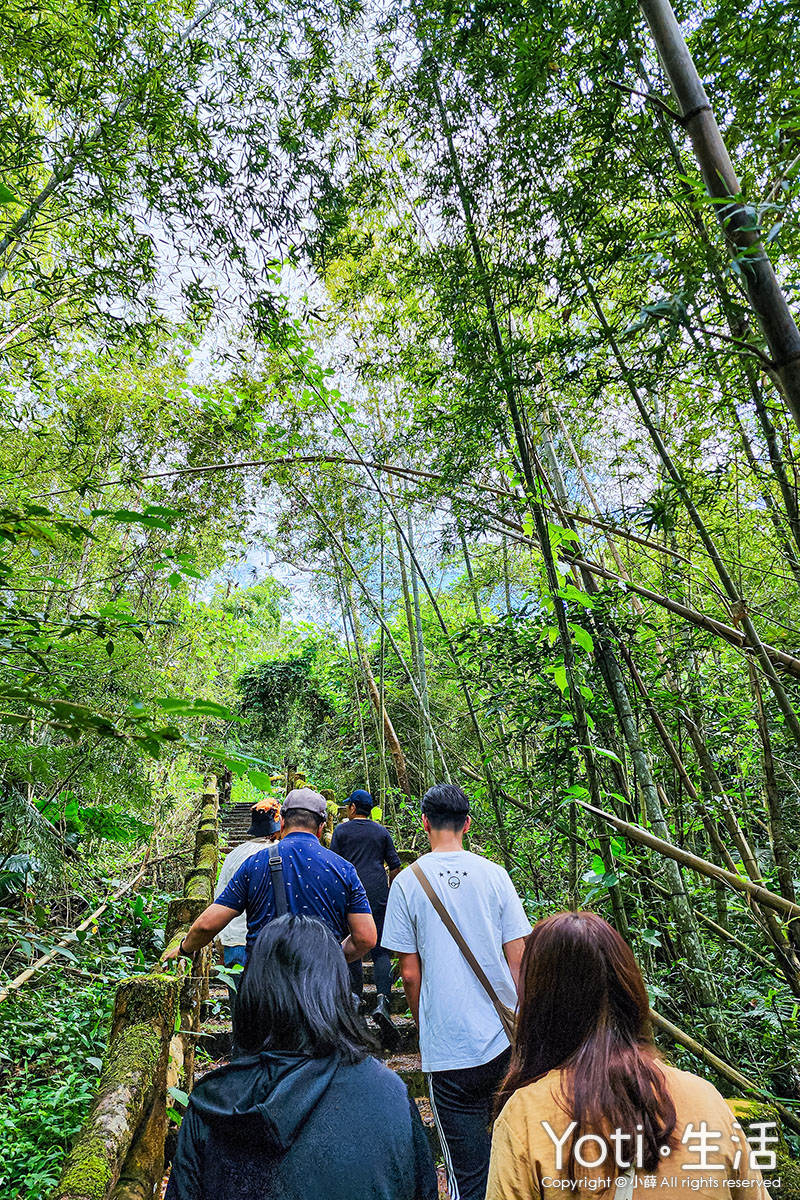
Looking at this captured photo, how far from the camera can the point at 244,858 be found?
3.57 meters

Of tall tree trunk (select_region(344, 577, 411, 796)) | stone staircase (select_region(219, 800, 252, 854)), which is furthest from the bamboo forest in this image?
stone staircase (select_region(219, 800, 252, 854))

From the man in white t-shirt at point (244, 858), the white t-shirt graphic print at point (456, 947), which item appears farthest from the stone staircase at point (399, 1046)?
the white t-shirt graphic print at point (456, 947)

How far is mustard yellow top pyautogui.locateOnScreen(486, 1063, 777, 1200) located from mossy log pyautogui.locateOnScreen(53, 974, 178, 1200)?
1.13m

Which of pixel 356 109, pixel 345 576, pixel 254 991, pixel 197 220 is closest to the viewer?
pixel 254 991

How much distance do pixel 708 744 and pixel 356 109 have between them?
11.4 ft

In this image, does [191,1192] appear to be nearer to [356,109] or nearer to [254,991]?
[254,991]

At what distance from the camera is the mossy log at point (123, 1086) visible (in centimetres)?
143

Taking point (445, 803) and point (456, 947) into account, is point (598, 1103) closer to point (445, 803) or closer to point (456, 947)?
point (456, 947)

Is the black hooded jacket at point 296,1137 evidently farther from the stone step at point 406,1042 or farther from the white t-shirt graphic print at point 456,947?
the stone step at point 406,1042

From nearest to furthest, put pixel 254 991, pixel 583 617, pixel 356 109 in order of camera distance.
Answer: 1. pixel 254 991
2. pixel 583 617
3. pixel 356 109

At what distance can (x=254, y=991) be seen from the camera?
1.02 meters

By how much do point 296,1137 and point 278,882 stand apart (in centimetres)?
111

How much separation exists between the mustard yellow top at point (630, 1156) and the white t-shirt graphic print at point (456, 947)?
91cm

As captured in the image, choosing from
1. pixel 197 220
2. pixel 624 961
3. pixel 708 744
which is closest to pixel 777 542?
pixel 708 744
